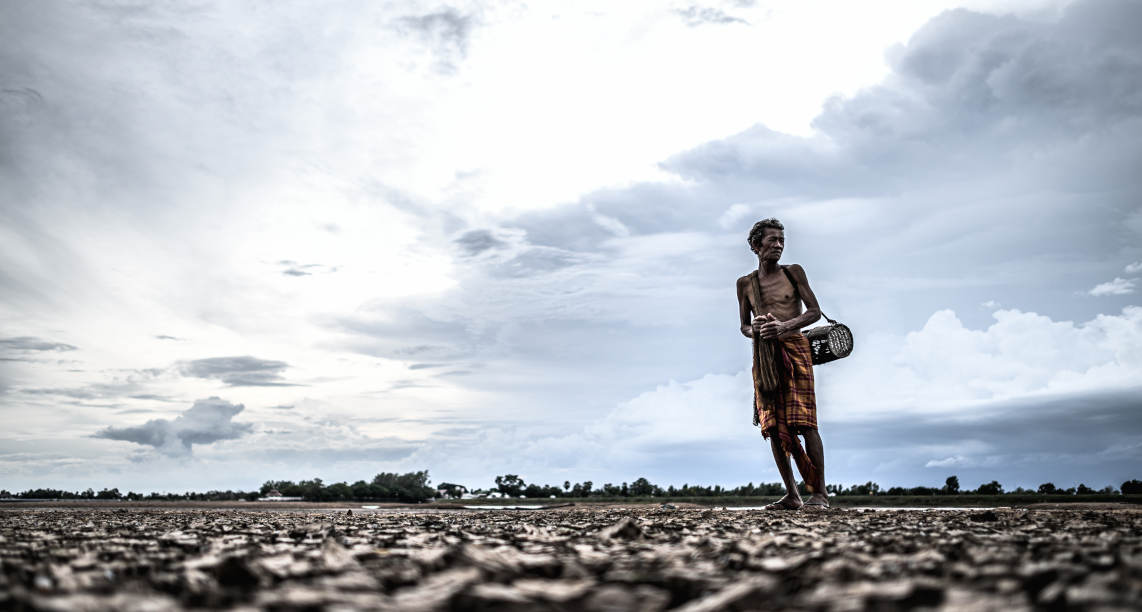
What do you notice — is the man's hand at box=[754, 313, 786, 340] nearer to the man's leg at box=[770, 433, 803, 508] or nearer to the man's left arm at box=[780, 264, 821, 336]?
the man's left arm at box=[780, 264, 821, 336]

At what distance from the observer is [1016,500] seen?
42.7 ft

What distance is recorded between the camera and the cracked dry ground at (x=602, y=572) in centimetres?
185

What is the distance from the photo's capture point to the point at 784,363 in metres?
7.96

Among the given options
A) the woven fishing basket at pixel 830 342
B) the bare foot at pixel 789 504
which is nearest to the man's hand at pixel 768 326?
the woven fishing basket at pixel 830 342

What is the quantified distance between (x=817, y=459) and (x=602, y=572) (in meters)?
5.94

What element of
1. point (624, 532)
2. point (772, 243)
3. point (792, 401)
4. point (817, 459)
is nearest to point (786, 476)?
A: point (817, 459)

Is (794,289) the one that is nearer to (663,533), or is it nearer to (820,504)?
(820,504)

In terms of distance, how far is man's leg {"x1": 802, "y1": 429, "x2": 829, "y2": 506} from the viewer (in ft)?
25.1

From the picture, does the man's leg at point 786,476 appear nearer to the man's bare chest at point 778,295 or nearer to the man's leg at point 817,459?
the man's leg at point 817,459

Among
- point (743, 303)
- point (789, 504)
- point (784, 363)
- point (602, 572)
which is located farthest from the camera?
point (743, 303)

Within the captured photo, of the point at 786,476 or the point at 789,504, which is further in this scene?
the point at 786,476

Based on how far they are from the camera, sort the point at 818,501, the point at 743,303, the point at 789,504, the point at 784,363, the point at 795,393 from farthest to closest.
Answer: the point at 743,303, the point at 784,363, the point at 795,393, the point at 818,501, the point at 789,504

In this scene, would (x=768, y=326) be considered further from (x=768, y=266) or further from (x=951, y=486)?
(x=951, y=486)

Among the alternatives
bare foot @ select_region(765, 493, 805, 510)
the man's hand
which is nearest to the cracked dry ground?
bare foot @ select_region(765, 493, 805, 510)
